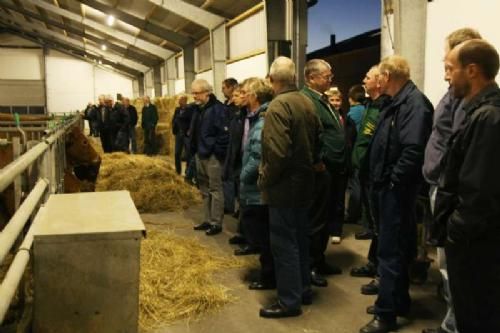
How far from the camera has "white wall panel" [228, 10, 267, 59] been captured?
8.79m

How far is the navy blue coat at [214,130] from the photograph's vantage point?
215 inches

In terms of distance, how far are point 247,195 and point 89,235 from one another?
171 centimetres

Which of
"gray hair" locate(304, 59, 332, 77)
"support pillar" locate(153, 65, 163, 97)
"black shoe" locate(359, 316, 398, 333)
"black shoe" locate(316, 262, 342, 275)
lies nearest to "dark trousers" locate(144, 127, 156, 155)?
"support pillar" locate(153, 65, 163, 97)

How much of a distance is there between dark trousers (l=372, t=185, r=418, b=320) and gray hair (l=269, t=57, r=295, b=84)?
92 cm

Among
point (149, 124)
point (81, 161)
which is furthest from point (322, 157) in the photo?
point (149, 124)

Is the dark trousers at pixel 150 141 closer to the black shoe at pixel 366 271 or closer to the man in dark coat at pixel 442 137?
the black shoe at pixel 366 271

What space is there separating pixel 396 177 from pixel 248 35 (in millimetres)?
7139

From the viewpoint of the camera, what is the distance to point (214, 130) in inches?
215

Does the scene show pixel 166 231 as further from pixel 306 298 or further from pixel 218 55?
pixel 218 55

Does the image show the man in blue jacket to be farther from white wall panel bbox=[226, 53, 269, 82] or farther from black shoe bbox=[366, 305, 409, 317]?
white wall panel bbox=[226, 53, 269, 82]

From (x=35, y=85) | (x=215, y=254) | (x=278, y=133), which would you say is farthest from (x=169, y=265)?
(x=35, y=85)

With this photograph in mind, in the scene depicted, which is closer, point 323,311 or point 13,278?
point 13,278

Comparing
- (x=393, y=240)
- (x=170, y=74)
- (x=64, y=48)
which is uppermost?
(x=64, y=48)

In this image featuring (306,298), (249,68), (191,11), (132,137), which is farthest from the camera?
(132,137)
